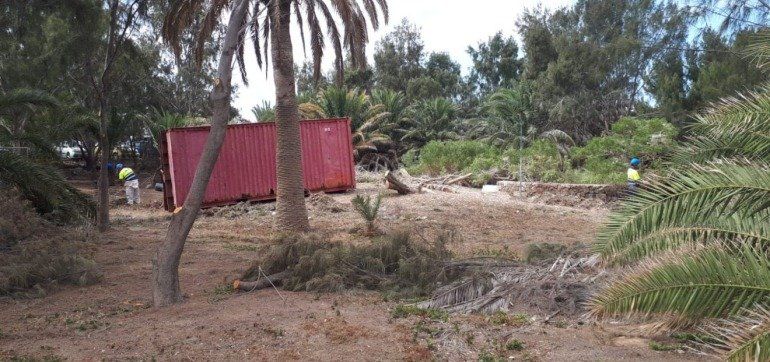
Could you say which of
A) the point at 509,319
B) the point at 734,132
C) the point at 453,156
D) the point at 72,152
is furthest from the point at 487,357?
the point at 72,152

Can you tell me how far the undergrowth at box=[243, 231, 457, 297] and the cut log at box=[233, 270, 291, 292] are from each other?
0.34 feet

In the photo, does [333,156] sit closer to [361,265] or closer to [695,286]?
[361,265]

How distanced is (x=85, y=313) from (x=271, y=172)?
1175 centimetres

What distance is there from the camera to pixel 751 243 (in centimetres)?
511

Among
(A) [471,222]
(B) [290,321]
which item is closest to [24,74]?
(A) [471,222]

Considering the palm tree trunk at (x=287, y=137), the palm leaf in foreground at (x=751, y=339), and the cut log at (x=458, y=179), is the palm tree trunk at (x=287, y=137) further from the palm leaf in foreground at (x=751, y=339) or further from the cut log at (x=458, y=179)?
the cut log at (x=458, y=179)

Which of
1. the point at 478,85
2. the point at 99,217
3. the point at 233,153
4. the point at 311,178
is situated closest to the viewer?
the point at 99,217

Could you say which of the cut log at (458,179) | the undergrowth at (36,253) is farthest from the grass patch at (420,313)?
the cut log at (458,179)

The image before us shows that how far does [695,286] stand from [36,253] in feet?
30.8

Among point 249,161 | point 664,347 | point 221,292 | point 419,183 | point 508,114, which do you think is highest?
point 508,114

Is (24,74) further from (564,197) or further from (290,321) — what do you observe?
(290,321)

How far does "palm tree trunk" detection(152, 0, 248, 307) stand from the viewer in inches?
304

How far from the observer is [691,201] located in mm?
5000

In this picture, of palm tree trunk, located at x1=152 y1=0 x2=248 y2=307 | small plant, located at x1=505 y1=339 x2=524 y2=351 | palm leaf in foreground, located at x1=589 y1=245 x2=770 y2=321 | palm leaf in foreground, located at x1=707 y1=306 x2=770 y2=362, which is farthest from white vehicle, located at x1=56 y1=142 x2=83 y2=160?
palm leaf in foreground, located at x1=707 y1=306 x2=770 y2=362
